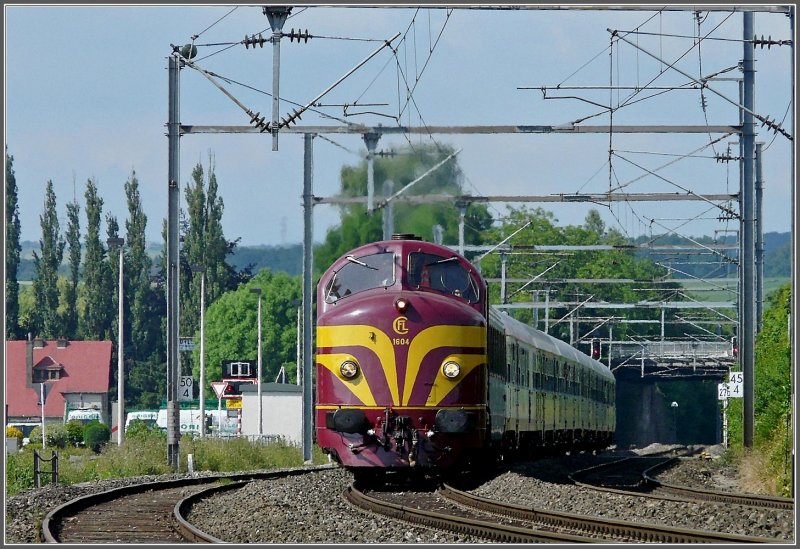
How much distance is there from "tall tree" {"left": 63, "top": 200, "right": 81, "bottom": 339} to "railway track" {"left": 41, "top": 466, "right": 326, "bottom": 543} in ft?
225

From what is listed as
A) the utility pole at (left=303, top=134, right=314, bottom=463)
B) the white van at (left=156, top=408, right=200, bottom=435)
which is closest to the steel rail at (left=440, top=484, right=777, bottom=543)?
the utility pole at (left=303, top=134, right=314, bottom=463)

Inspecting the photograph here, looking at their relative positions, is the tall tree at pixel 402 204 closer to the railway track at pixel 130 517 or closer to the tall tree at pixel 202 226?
the railway track at pixel 130 517

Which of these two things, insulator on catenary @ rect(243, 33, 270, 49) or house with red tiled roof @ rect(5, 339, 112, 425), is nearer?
insulator on catenary @ rect(243, 33, 270, 49)

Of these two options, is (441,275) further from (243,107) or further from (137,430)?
(137,430)

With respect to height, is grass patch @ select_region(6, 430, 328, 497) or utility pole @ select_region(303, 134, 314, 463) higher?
utility pole @ select_region(303, 134, 314, 463)

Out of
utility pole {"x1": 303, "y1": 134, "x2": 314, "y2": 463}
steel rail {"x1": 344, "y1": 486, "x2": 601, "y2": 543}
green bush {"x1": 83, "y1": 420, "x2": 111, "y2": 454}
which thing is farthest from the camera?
green bush {"x1": 83, "y1": 420, "x2": 111, "y2": 454}

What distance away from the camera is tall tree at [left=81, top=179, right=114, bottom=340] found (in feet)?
287

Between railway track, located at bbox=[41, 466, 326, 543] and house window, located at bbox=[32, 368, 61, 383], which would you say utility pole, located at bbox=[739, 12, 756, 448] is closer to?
railway track, located at bbox=[41, 466, 326, 543]

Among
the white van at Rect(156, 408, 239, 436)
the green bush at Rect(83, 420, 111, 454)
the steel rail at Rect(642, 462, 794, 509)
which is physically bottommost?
the white van at Rect(156, 408, 239, 436)

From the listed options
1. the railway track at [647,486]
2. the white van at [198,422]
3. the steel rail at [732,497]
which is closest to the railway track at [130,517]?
the railway track at [647,486]

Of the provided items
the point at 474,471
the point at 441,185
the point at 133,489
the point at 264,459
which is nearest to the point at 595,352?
the point at 441,185

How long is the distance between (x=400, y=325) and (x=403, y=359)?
446 millimetres

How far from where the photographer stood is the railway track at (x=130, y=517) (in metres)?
15.4

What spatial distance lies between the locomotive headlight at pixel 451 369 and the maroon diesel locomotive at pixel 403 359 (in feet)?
0.04
